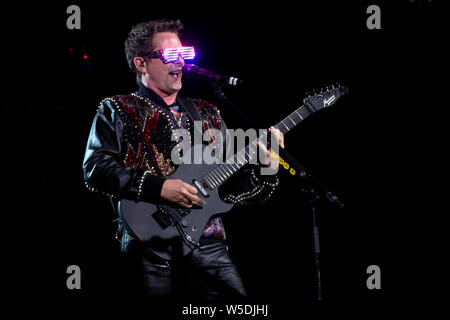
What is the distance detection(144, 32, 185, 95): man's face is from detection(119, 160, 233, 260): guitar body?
52 cm

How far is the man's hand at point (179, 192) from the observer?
82.9 inches

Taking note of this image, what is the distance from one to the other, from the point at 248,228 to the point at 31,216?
1817mm

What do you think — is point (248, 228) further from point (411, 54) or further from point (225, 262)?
point (411, 54)

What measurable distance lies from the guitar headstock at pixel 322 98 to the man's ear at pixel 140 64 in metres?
0.99

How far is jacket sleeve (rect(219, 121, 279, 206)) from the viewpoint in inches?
97.3

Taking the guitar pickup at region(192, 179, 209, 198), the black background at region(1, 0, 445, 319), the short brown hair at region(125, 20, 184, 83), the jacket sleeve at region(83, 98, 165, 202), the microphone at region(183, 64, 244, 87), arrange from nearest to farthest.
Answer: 1. the microphone at region(183, 64, 244, 87)
2. the jacket sleeve at region(83, 98, 165, 202)
3. the guitar pickup at region(192, 179, 209, 198)
4. the short brown hair at region(125, 20, 184, 83)
5. the black background at region(1, 0, 445, 319)

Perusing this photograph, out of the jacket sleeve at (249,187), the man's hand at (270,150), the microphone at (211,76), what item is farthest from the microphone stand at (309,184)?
the jacket sleeve at (249,187)

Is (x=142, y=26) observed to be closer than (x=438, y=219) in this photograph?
Yes

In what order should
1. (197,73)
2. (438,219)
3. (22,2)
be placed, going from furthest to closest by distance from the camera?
(438,219) → (22,2) → (197,73)

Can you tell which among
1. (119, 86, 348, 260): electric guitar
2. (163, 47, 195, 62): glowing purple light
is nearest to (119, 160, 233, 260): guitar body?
(119, 86, 348, 260): electric guitar

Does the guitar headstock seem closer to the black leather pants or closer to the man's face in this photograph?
the man's face

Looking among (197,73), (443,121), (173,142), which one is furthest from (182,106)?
(443,121)

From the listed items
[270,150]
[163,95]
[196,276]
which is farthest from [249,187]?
[163,95]

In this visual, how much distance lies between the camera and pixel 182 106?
2.54 metres
